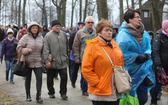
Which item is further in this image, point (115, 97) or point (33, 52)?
point (33, 52)

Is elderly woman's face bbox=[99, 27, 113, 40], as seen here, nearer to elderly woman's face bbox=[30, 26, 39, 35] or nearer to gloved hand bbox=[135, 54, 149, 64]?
gloved hand bbox=[135, 54, 149, 64]

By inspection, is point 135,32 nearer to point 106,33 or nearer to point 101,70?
point 106,33

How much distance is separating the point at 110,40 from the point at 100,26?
0.27 metres

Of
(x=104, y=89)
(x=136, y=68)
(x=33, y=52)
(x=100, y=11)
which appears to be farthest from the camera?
(x=100, y=11)

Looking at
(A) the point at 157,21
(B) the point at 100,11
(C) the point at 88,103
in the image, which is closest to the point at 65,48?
(C) the point at 88,103

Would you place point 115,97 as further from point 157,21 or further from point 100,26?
point 157,21

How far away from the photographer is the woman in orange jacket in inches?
187

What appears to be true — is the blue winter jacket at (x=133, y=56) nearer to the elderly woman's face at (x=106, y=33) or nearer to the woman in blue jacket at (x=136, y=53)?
the woman in blue jacket at (x=136, y=53)

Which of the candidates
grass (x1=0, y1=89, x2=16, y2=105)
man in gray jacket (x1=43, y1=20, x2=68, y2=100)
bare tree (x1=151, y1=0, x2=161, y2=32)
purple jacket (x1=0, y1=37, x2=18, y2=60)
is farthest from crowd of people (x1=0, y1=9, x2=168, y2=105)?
bare tree (x1=151, y1=0, x2=161, y2=32)

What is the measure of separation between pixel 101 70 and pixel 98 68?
5 cm

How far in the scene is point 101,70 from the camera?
4789 mm

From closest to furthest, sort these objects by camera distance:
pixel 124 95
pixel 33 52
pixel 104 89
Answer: pixel 104 89 < pixel 124 95 < pixel 33 52

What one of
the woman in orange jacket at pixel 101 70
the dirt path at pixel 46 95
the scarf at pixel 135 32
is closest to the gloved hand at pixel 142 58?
the scarf at pixel 135 32

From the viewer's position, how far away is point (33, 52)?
798cm
